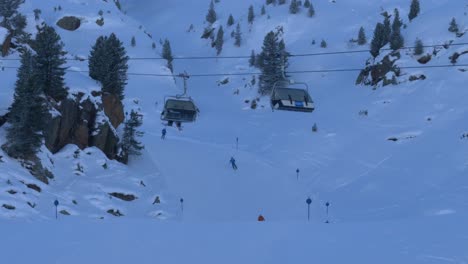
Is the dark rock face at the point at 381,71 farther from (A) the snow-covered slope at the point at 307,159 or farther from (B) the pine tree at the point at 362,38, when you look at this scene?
(B) the pine tree at the point at 362,38

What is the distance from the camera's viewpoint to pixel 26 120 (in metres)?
22.1

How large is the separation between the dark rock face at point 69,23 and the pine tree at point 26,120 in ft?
141

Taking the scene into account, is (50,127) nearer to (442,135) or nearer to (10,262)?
(10,262)

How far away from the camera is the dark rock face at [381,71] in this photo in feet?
150

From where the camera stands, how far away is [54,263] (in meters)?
8.42

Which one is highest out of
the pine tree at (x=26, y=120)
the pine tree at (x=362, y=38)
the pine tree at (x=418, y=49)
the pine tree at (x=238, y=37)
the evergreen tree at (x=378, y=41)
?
the pine tree at (x=238, y=37)

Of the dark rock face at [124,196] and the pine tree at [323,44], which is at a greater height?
the pine tree at [323,44]

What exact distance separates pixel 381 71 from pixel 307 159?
16248mm

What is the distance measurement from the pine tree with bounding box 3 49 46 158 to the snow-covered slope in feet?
2.99

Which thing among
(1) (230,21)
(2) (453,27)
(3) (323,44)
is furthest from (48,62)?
(1) (230,21)

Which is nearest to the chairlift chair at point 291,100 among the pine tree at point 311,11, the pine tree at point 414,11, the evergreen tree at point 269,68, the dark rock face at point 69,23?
the evergreen tree at point 269,68

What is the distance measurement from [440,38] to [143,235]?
4365 cm

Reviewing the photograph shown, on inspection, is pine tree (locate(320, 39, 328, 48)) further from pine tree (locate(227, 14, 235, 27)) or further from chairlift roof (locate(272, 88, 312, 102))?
chairlift roof (locate(272, 88, 312, 102))

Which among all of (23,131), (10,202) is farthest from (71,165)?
(10,202)
